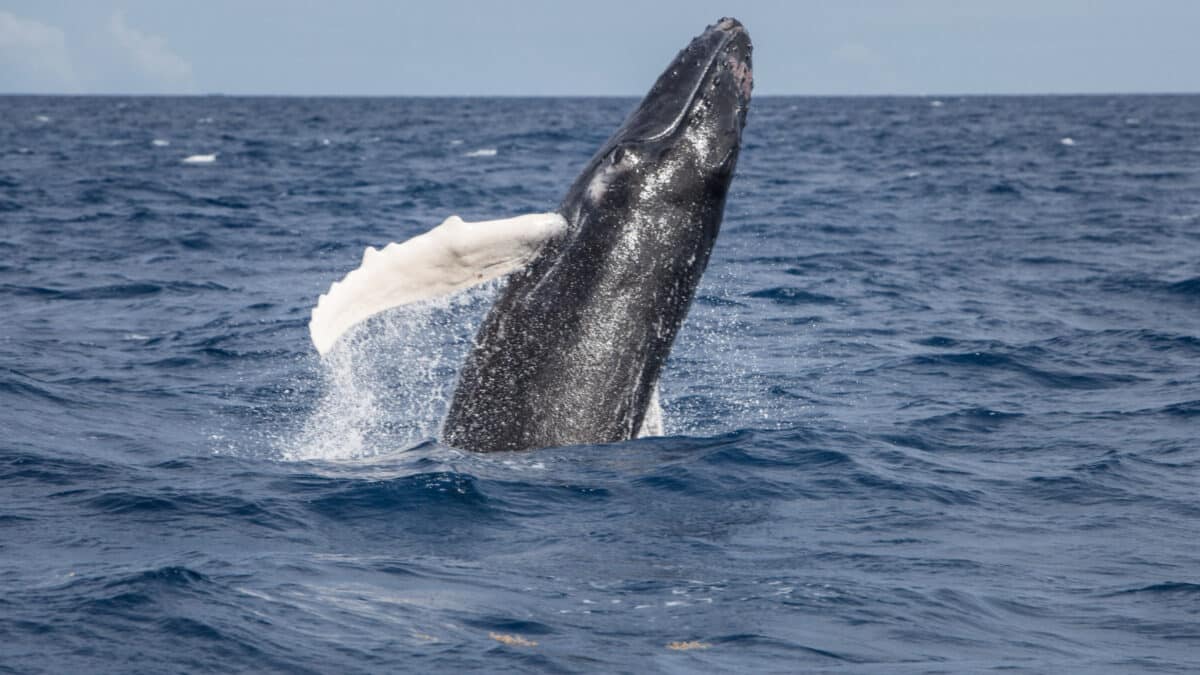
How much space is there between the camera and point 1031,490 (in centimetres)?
1073

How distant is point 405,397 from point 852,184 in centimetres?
2898

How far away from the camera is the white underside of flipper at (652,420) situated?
10.5m

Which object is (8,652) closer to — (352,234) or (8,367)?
(8,367)

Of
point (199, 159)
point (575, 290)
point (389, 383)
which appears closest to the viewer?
point (575, 290)

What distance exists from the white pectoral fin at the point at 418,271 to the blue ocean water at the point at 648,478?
1.16 metres

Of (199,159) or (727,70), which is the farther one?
(199,159)

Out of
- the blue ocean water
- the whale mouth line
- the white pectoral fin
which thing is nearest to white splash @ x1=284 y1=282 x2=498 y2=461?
the blue ocean water

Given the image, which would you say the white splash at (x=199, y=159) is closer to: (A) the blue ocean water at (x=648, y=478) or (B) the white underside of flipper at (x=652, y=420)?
(A) the blue ocean water at (x=648, y=478)

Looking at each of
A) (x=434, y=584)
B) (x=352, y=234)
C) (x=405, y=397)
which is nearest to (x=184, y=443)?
(x=405, y=397)

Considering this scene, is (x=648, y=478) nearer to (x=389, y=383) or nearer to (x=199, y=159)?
(x=389, y=383)

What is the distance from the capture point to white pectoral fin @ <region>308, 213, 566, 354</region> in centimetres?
970

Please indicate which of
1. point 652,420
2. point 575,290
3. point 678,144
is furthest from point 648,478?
point 678,144

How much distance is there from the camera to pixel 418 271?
9.80 m

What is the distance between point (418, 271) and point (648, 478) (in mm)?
2100
